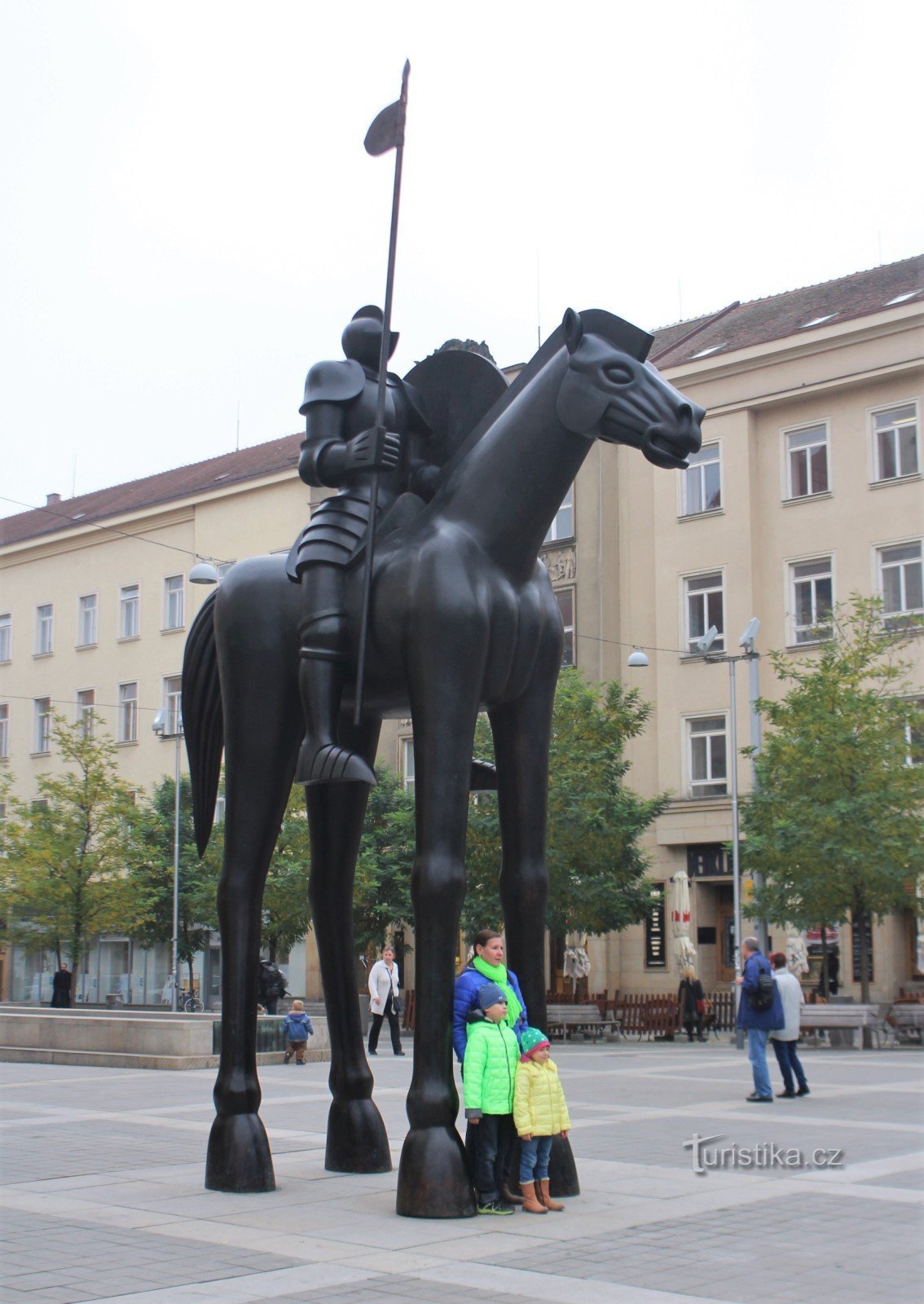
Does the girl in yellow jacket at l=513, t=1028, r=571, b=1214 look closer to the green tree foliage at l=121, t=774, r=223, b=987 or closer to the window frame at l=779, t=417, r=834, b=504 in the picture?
the window frame at l=779, t=417, r=834, b=504

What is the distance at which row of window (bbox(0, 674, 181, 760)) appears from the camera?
5291 centimetres

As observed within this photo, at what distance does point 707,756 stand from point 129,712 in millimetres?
23639

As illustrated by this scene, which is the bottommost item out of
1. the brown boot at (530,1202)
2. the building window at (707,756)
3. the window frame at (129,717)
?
the brown boot at (530,1202)

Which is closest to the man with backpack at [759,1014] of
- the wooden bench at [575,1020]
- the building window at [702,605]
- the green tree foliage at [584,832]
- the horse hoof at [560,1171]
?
the horse hoof at [560,1171]

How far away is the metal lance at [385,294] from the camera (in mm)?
8664

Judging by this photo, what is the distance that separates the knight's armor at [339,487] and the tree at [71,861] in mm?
32237

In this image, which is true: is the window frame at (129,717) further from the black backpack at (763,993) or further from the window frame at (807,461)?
the black backpack at (763,993)

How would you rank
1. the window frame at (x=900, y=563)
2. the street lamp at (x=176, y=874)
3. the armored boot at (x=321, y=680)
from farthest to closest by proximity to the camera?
the street lamp at (x=176, y=874) → the window frame at (x=900, y=563) → the armored boot at (x=321, y=680)

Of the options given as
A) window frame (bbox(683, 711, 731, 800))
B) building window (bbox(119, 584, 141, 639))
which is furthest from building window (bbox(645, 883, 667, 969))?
building window (bbox(119, 584, 141, 639))

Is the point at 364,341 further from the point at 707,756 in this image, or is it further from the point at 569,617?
the point at 569,617

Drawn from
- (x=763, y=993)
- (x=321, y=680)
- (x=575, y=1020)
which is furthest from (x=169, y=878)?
(x=321, y=680)

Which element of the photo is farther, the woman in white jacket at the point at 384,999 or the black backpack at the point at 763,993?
the woman in white jacket at the point at 384,999

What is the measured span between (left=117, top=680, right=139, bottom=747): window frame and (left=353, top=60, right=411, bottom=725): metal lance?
46.1m

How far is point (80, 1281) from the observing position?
21.2 feet
